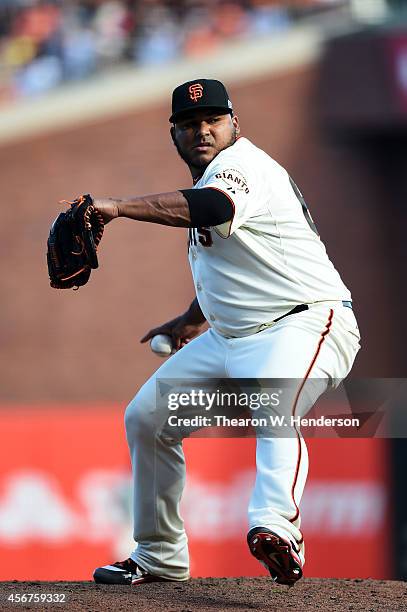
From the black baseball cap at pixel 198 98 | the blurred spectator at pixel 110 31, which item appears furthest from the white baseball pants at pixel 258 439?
the blurred spectator at pixel 110 31

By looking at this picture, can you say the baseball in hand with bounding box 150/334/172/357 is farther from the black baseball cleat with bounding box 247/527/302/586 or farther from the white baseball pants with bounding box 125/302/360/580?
the black baseball cleat with bounding box 247/527/302/586

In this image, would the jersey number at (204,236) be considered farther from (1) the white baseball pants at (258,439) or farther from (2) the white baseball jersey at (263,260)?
(1) the white baseball pants at (258,439)

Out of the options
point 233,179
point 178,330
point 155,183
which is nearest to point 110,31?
point 155,183

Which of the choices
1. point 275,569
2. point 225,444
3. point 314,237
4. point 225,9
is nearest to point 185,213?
point 314,237

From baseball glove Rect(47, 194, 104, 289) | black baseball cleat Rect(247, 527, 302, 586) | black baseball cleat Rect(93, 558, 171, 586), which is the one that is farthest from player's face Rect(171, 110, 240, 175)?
black baseball cleat Rect(93, 558, 171, 586)

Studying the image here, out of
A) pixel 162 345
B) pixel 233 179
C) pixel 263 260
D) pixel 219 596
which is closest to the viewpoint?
pixel 233 179

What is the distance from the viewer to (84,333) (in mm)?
13227

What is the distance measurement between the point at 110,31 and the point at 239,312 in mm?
10010

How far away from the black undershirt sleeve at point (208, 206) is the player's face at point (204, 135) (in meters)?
0.46

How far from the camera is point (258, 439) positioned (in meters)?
4.03

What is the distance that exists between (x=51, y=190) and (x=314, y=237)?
9345mm

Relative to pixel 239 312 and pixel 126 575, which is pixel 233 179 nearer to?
pixel 239 312

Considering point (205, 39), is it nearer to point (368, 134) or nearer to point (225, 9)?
point (225, 9)

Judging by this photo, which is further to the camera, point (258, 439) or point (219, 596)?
point (219, 596)
